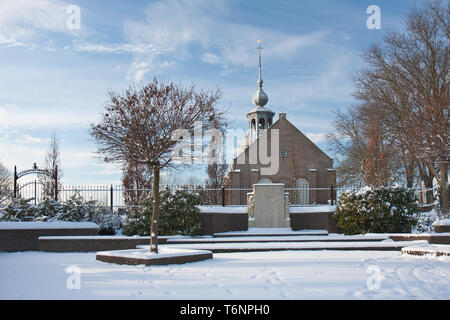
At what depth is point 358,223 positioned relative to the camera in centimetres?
1519

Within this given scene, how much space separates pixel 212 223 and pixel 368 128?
672 inches

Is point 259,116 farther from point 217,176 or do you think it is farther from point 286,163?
point 217,176

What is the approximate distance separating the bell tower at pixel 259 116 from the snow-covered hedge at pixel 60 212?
3374 cm

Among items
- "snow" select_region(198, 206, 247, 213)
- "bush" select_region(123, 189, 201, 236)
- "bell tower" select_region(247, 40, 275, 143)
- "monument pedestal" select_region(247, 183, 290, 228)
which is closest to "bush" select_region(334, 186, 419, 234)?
"monument pedestal" select_region(247, 183, 290, 228)

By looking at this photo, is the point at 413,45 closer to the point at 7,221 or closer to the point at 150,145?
the point at 150,145

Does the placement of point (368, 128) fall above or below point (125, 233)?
above

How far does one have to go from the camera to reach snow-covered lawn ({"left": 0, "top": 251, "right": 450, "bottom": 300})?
618 centimetres

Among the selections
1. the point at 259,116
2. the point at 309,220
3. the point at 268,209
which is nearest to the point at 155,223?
the point at 268,209

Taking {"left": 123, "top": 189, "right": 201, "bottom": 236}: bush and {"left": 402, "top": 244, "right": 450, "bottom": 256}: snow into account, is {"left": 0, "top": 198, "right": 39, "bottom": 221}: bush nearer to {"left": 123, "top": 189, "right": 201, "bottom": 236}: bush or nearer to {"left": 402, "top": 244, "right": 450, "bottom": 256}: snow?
{"left": 123, "top": 189, "right": 201, "bottom": 236}: bush

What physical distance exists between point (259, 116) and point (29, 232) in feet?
123

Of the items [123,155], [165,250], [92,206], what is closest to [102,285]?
[165,250]

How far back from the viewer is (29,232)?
13.6 meters

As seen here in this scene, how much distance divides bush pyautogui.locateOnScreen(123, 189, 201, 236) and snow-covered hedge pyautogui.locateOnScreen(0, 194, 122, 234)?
1.51 metres

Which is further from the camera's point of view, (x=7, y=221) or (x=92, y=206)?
(x=92, y=206)
